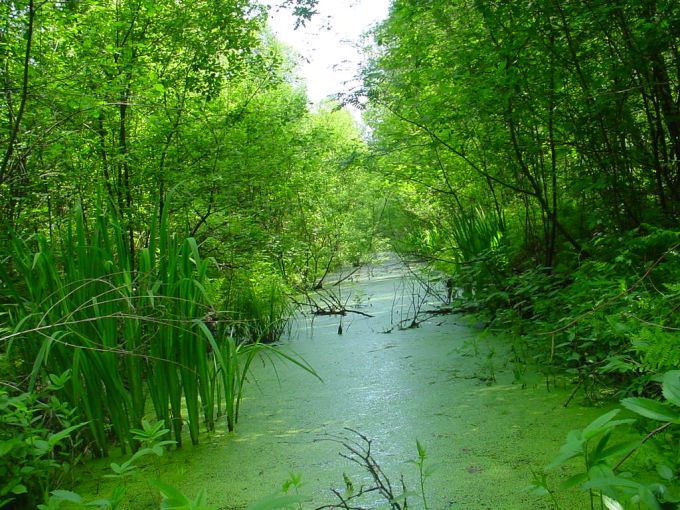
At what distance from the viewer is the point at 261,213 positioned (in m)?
4.36

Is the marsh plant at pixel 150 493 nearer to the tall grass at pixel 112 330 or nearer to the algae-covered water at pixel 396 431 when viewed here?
the algae-covered water at pixel 396 431

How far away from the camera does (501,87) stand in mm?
2836

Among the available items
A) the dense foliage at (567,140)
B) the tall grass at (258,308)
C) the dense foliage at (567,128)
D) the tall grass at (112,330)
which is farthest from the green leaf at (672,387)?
the tall grass at (258,308)

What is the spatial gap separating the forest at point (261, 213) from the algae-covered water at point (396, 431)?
0.09 metres

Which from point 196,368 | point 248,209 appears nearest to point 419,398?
point 196,368

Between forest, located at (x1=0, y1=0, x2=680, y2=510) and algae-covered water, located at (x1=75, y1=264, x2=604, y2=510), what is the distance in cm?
9

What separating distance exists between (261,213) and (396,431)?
2.72 m

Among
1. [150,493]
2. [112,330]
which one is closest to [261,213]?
[112,330]

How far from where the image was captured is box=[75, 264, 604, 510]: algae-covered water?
60.7 inches

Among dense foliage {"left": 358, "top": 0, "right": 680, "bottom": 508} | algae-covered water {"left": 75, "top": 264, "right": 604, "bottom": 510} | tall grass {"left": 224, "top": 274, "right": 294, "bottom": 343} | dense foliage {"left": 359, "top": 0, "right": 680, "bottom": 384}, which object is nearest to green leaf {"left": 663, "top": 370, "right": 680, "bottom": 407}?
algae-covered water {"left": 75, "top": 264, "right": 604, "bottom": 510}

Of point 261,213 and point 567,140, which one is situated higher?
point 567,140

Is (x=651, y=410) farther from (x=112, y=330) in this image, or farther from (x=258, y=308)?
(x=258, y=308)

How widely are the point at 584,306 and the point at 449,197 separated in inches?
109

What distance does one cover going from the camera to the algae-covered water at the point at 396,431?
1542mm
